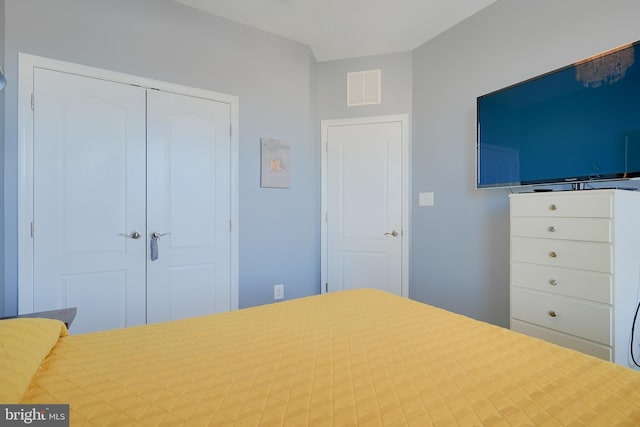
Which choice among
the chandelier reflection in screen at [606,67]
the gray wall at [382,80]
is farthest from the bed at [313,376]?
the gray wall at [382,80]

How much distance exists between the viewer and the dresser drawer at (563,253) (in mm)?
1401

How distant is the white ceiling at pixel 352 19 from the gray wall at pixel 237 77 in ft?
0.45

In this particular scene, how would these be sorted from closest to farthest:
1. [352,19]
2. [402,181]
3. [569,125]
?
[569,125] → [352,19] → [402,181]

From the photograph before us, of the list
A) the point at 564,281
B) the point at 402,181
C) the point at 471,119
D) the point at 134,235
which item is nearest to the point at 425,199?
the point at 402,181

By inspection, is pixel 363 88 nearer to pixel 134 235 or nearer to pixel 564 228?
pixel 564 228

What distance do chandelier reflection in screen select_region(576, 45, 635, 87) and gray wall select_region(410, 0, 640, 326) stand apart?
30cm

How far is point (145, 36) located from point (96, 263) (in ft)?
5.43

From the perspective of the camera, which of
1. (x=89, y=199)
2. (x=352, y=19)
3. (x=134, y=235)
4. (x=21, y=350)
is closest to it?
(x=21, y=350)

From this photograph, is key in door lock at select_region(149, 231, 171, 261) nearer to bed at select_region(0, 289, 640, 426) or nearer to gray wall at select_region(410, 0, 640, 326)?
bed at select_region(0, 289, 640, 426)

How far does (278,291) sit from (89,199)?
1.61 metres

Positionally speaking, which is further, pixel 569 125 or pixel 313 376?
pixel 569 125

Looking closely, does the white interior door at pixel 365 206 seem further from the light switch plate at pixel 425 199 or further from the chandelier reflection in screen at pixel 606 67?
the chandelier reflection in screen at pixel 606 67

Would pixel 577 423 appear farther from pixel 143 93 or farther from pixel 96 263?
pixel 143 93

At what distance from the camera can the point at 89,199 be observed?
2.05 meters
